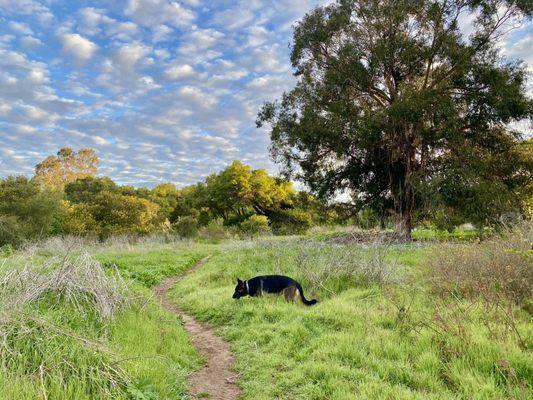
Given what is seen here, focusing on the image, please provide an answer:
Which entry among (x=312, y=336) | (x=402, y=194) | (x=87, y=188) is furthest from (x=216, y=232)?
(x=312, y=336)

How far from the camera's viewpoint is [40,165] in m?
50.9

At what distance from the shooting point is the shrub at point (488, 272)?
652 cm

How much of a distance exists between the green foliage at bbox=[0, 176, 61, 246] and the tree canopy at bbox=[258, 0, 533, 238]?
1494cm

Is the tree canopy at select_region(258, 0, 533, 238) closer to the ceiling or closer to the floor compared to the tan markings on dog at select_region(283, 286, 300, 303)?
closer to the ceiling

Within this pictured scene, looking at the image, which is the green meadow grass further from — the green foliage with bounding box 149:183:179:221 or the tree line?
the green foliage with bounding box 149:183:179:221

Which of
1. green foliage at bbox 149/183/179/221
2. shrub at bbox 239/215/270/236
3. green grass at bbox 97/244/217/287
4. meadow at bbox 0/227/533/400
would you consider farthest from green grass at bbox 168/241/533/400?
green foliage at bbox 149/183/179/221

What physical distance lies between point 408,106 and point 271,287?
1134 cm

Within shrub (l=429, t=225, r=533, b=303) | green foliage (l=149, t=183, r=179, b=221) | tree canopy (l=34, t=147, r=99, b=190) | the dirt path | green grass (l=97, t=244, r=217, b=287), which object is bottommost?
the dirt path

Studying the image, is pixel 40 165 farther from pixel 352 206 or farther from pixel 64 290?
pixel 64 290

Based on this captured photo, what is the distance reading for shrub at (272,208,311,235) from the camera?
35969mm

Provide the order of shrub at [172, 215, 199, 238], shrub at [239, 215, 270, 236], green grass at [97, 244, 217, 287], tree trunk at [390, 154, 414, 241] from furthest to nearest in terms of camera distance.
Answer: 1. shrub at [239, 215, 270, 236]
2. shrub at [172, 215, 199, 238]
3. tree trunk at [390, 154, 414, 241]
4. green grass at [97, 244, 217, 287]

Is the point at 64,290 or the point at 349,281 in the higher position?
the point at 64,290

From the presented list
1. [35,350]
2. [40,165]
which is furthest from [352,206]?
[40,165]

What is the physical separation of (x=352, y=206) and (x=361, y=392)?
62.9 feet
